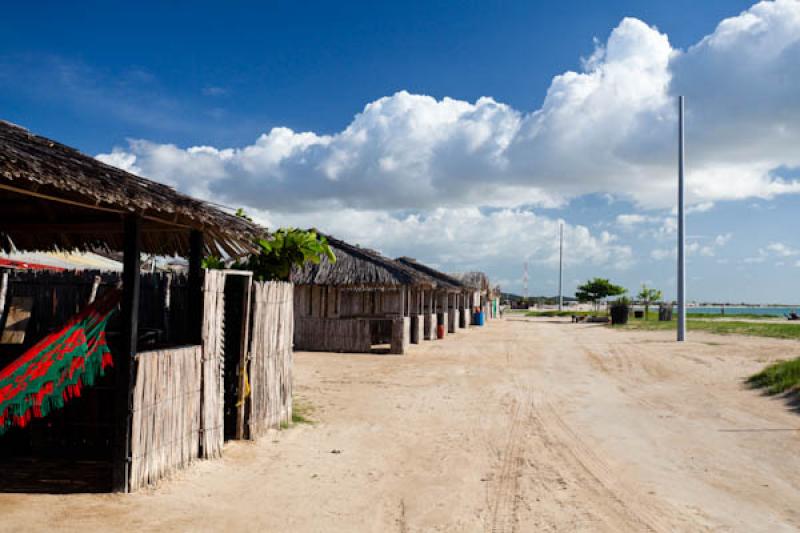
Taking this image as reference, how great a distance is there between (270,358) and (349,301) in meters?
12.6

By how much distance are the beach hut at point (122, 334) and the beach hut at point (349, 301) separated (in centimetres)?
1108

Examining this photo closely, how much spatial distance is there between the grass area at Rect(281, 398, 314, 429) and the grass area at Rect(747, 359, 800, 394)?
851cm

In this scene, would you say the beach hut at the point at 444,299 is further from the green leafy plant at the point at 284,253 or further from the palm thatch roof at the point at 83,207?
the palm thatch roof at the point at 83,207

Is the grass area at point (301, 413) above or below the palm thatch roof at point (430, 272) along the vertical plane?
below

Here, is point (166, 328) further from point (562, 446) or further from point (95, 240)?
point (562, 446)

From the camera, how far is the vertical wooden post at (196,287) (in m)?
6.24

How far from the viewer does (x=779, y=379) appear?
38.0ft

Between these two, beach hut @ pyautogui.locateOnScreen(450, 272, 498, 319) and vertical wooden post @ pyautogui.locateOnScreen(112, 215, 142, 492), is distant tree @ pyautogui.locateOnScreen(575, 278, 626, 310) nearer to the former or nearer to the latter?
beach hut @ pyautogui.locateOnScreen(450, 272, 498, 319)

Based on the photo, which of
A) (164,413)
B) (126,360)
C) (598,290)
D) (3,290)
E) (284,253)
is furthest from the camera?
(598,290)

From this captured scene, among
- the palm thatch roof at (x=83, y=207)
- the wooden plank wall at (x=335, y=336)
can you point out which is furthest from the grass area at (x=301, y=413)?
the wooden plank wall at (x=335, y=336)

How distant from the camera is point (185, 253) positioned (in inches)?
317

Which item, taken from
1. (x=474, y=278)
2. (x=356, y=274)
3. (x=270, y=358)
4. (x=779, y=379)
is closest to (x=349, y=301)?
→ (x=356, y=274)

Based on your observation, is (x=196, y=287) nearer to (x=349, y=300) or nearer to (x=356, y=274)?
(x=356, y=274)

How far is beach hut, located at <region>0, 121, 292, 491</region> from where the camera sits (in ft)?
16.2
